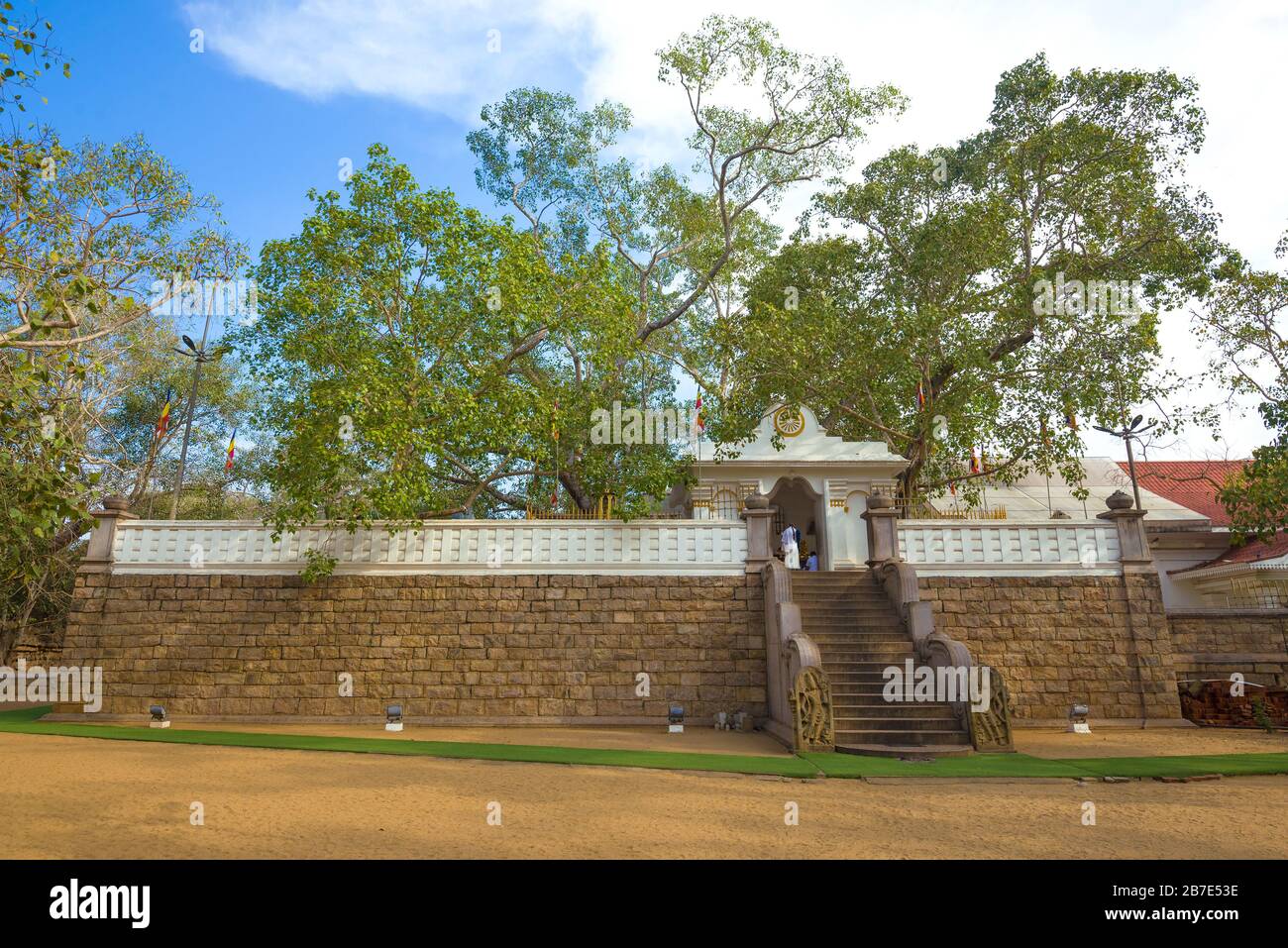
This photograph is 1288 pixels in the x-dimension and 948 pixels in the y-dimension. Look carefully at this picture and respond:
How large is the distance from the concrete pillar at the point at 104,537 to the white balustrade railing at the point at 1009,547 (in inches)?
533

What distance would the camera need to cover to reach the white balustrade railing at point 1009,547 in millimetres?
13148

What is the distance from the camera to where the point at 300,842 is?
195 inches

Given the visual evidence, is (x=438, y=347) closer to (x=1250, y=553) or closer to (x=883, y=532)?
(x=883, y=532)

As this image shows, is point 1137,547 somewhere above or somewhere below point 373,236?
below

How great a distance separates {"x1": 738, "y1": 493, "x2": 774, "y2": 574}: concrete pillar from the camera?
42.8 ft

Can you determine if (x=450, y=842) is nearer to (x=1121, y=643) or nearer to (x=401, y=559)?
(x=401, y=559)

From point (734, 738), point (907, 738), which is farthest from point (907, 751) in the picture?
point (734, 738)

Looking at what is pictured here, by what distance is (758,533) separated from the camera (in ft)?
43.4

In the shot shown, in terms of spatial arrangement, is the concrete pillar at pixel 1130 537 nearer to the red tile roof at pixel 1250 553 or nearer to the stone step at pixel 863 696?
the stone step at pixel 863 696

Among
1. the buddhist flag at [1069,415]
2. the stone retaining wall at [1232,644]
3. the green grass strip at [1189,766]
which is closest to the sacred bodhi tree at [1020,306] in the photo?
the buddhist flag at [1069,415]

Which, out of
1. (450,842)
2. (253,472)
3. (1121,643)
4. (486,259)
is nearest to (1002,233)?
(1121,643)

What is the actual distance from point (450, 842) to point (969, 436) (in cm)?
1483

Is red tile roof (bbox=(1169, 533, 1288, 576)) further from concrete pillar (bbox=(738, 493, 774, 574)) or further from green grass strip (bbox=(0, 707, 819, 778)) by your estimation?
green grass strip (bbox=(0, 707, 819, 778))

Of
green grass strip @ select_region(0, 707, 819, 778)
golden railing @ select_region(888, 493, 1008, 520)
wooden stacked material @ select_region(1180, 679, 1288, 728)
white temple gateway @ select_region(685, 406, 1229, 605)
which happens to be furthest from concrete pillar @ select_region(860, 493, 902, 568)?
green grass strip @ select_region(0, 707, 819, 778)
